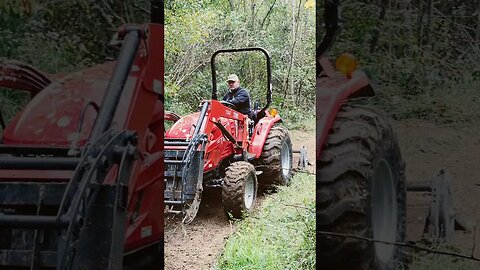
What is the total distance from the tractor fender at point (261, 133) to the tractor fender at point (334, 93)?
107 cm

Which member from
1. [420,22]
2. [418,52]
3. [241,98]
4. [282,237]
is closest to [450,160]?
[418,52]

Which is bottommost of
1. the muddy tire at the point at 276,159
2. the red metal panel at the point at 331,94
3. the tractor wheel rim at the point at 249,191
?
the tractor wheel rim at the point at 249,191

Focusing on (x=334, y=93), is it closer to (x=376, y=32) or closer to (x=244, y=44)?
(x=376, y=32)

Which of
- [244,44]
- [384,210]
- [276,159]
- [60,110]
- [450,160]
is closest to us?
[450,160]

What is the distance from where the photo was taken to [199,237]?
10.2 feet

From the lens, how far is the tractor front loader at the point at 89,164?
2254mm

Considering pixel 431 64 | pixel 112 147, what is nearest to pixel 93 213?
pixel 112 147

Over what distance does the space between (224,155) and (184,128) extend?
1.13 ft

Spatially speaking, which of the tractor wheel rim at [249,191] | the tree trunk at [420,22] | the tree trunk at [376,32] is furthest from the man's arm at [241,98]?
the tree trunk at [420,22]

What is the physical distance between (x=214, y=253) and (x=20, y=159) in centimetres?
123

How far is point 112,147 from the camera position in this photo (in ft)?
7.67

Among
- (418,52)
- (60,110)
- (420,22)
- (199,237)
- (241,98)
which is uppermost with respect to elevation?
(420,22)

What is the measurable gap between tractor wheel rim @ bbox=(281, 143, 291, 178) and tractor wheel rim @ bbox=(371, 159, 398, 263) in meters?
0.91

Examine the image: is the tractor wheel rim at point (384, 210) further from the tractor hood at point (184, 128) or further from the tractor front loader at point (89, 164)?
the tractor hood at point (184, 128)
